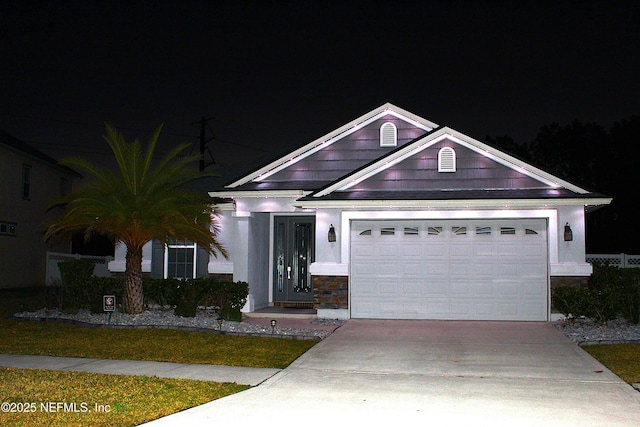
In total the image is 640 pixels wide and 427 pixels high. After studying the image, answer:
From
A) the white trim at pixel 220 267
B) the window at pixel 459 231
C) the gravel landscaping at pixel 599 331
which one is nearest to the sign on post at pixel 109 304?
the white trim at pixel 220 267

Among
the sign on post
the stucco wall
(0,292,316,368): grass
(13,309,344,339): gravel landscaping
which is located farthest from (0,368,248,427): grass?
the stucco wall

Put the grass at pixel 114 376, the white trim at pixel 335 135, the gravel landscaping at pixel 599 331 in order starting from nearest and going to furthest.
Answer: the grass at pixel 114 376 < the gravel landscaping at pixel 599 331 < the white trim at pixel 335 135

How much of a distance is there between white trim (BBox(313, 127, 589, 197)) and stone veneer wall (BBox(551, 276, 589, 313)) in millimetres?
1952

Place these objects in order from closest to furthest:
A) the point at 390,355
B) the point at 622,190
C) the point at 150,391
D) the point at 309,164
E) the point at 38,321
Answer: the point at 150,391 < the point at 390,355 < the point at 38,321 < the point at 309,164 < the point at 622,190

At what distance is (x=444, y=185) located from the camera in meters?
16.2

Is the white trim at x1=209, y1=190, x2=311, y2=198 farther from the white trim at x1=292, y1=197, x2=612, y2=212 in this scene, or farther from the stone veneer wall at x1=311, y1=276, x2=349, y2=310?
the stone veneer wall at x1=311, y1=276, x2=349, y2=310

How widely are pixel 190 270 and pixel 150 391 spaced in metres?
10.7

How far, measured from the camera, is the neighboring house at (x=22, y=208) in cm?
2669

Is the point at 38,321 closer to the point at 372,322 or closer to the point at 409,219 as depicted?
the point at 372,322

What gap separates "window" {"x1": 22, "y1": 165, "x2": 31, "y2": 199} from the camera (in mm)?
28453

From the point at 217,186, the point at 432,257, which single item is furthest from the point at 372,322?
the point at 217,186

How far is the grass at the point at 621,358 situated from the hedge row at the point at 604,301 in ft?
6.10

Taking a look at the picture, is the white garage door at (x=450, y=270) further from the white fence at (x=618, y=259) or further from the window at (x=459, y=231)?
the white fence at (x=618, y=259)

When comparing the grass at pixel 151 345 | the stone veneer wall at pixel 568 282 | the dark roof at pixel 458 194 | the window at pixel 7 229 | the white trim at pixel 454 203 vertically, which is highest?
A: the dark roof at pixel 458 194
